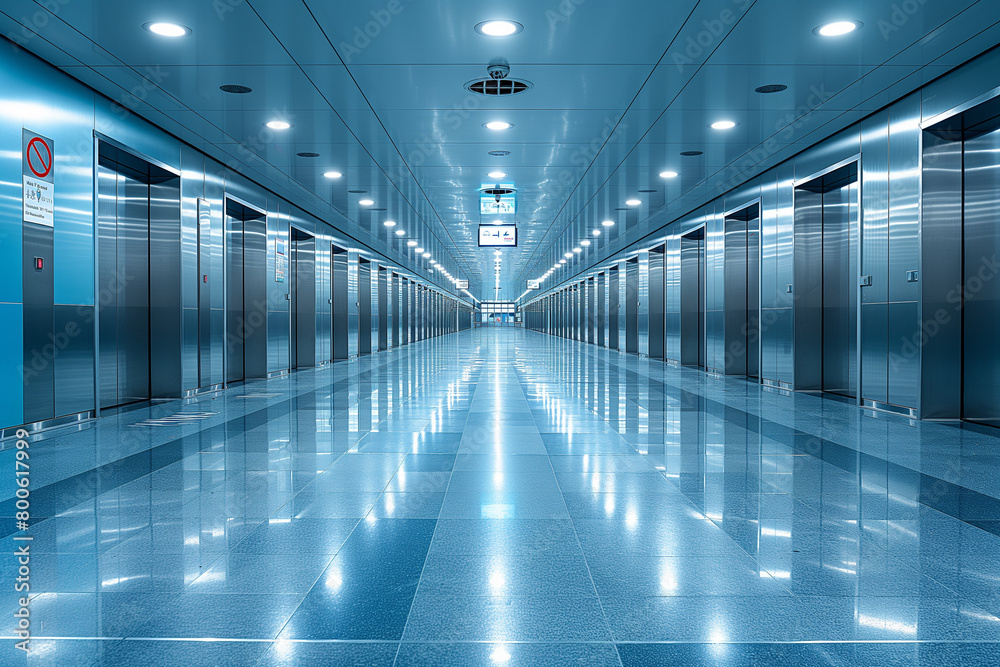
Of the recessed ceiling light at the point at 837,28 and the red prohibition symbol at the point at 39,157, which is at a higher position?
the recessed ceiling light at the point at 837,28

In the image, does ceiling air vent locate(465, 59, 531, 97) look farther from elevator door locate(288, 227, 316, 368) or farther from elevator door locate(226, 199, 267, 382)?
elevator door locate(288, 227, 316, 368)

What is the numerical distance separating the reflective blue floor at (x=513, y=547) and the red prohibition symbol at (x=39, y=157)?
322 cm

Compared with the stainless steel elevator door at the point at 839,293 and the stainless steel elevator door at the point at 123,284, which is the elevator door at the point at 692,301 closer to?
the stainless steel elevator door at the point at 839,293

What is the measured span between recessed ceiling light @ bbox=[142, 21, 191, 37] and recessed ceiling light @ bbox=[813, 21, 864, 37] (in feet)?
22.8

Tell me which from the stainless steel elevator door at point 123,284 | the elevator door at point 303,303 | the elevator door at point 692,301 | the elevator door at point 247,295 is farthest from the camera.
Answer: the elevator door at point 692,301

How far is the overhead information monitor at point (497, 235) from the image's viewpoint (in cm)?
2119

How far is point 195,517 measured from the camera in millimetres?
4832

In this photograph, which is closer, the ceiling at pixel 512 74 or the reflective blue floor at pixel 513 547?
the reflective blue floor at pixel 513 547

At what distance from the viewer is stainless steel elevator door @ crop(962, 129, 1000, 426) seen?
9039mm

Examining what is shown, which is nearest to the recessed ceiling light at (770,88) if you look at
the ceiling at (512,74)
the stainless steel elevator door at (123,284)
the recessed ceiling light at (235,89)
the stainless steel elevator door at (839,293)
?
the ceiling at (512,74)

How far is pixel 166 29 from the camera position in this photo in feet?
24.8

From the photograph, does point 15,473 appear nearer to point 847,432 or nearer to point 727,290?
point 847,432

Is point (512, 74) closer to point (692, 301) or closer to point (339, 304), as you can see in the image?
point (692, 301)

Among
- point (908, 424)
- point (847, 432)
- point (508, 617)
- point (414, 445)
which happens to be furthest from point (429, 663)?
point (908, 424)
